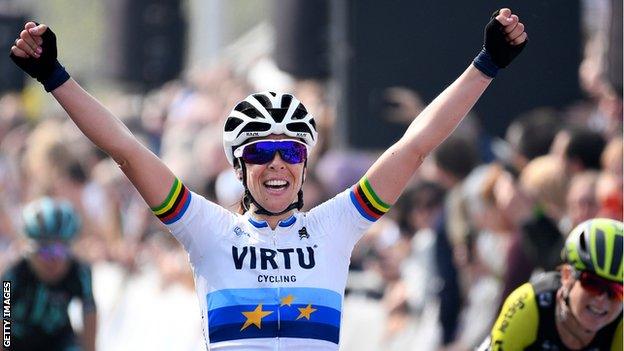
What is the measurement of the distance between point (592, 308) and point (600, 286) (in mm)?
93

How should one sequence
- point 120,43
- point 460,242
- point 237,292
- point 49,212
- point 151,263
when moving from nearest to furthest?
point 237,292 → point 460,242 → point 49,212 → point 151,263 → point 120,43

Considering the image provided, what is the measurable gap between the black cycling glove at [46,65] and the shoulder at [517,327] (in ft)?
6.83

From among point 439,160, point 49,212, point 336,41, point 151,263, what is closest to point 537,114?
point 439,160

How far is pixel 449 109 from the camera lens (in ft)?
24.1

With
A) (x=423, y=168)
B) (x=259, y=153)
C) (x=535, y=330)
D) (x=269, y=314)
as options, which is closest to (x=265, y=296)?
(x=269, y=314)

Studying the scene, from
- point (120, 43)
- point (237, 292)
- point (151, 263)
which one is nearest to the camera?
point (237, 292)

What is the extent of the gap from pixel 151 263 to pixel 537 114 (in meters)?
4.50

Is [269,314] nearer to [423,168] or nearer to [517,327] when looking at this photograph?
[517,327]

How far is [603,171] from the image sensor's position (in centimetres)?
1083

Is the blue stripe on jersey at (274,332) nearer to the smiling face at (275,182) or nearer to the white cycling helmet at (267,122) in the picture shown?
the smiling face at (275,182)

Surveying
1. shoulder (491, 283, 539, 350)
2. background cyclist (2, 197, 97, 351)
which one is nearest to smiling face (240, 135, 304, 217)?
shoulder (491, 283, 539, 350)

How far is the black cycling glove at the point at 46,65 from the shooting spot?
7027 millimetres

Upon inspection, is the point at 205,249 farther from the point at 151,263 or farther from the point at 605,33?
the point at 151,263

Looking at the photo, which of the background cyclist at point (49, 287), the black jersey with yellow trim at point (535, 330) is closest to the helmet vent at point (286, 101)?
the black jersey with yellow trim at point (535, 330)
